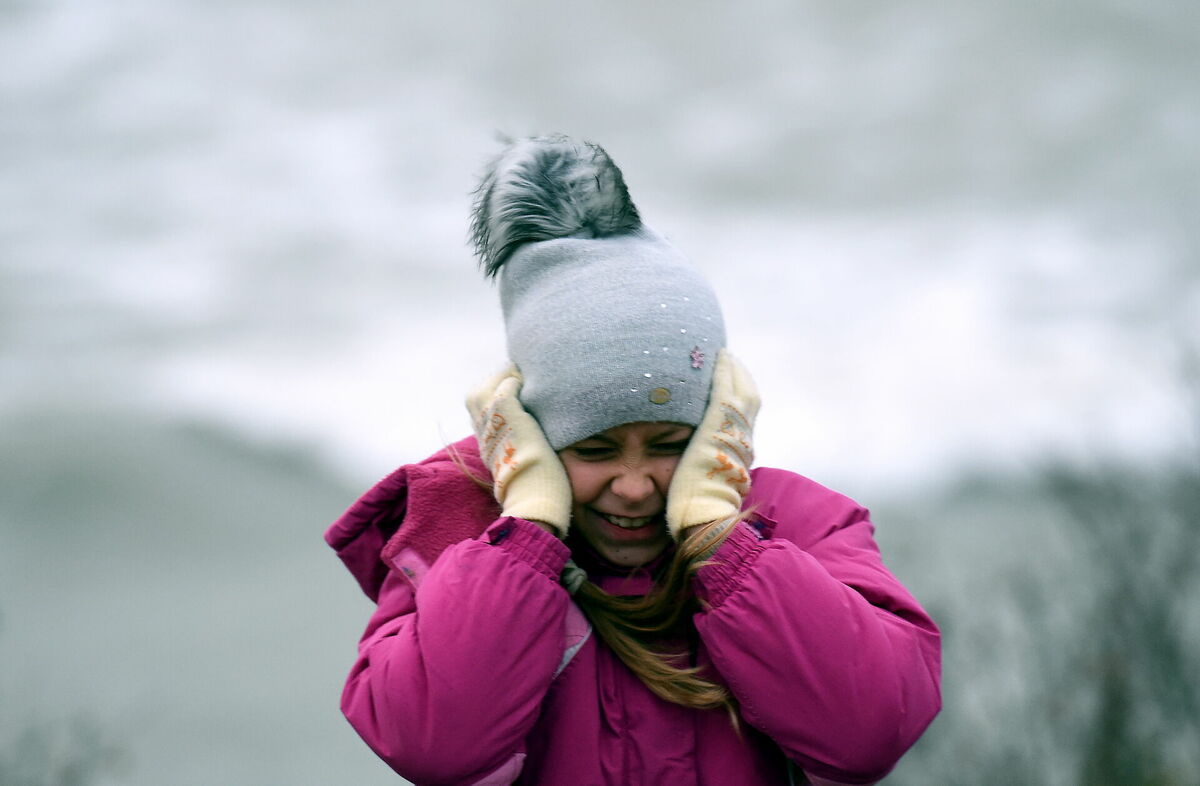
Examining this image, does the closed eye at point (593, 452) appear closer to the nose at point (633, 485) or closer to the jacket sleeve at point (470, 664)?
the nose at point (633, 485)

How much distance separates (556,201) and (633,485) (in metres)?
0.55

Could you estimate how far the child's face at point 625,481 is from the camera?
175 cm

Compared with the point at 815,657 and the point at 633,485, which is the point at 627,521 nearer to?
the point at 633,485

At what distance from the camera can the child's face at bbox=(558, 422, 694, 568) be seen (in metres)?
1.75

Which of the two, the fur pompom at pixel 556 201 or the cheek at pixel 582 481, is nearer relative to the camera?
the cheek at pixel 582 481

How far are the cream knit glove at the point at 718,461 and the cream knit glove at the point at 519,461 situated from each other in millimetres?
191

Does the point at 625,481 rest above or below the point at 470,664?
above

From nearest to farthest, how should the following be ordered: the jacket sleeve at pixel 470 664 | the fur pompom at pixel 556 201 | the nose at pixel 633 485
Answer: the jacket sleeve at pixel 470 664 < the nose at pixel 633 485 < the fur pompom at pixel 556 201

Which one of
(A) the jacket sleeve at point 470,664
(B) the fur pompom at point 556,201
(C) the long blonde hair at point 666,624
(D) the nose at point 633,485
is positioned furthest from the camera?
(B) the fur pompom at point 556,201

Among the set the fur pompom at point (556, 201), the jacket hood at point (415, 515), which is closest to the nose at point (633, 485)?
the jacket hood at point (415, 515)

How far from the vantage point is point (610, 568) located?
5.94 feet

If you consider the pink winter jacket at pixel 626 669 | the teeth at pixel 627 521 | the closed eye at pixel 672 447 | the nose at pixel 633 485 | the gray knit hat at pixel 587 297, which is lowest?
the pink winter jacket at pixel 626 669

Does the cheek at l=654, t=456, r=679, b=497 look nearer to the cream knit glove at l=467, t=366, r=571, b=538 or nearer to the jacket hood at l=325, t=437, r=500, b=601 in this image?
the cream knit glove at l=467, t=366, r=571, b=538

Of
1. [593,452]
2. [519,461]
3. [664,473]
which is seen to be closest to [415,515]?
[519,461]
